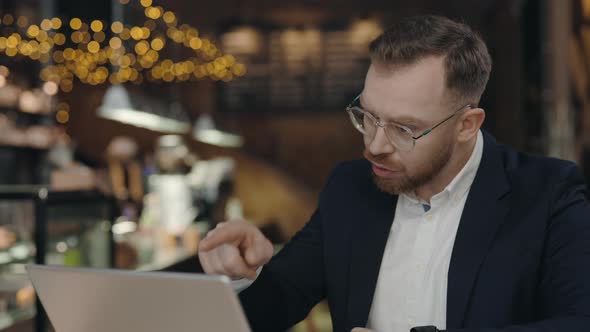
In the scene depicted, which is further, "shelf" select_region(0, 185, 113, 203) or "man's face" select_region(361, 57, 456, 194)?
"shelf" select_region(0, 185, 113, 203)

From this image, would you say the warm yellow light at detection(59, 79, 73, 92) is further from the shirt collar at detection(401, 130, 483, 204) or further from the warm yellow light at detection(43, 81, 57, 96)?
the shirt collar at detection(401, 130, 483, 204)

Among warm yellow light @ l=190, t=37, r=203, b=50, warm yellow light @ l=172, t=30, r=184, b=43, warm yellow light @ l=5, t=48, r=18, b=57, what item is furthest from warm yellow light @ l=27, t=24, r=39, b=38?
warm yellow light @ l=190, t=37, r=203, b=50

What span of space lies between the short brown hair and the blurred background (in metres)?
1.75

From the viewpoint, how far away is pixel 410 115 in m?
1.38

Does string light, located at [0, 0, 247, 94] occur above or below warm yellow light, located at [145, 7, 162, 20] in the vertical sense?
below

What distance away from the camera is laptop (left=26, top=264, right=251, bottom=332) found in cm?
84

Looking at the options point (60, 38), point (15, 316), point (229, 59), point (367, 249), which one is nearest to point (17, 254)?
point (15, 316)

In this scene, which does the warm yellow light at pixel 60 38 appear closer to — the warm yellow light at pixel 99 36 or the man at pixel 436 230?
the warm yellow light at pixel 99 36

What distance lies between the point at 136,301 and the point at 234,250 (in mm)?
362

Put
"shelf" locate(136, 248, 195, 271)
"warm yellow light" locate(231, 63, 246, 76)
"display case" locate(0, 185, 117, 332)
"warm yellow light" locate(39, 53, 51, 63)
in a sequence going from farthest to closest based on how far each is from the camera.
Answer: "warm yellow light" locate(231, 63, 246, 76)
"warm yellow light" locate(39, 53, 51, 63)
"shelf" locate(136, 248, 195, 271)
"display case" locate(0, 185, 117, 332)

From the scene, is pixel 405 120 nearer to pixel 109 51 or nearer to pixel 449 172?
pixel 449 172

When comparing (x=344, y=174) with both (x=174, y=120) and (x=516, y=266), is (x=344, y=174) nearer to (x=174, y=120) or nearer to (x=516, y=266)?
(x=516, y=266)

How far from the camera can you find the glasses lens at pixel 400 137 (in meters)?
1.40

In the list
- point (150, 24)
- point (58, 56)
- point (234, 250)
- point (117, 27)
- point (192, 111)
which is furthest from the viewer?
point (192, 111)
